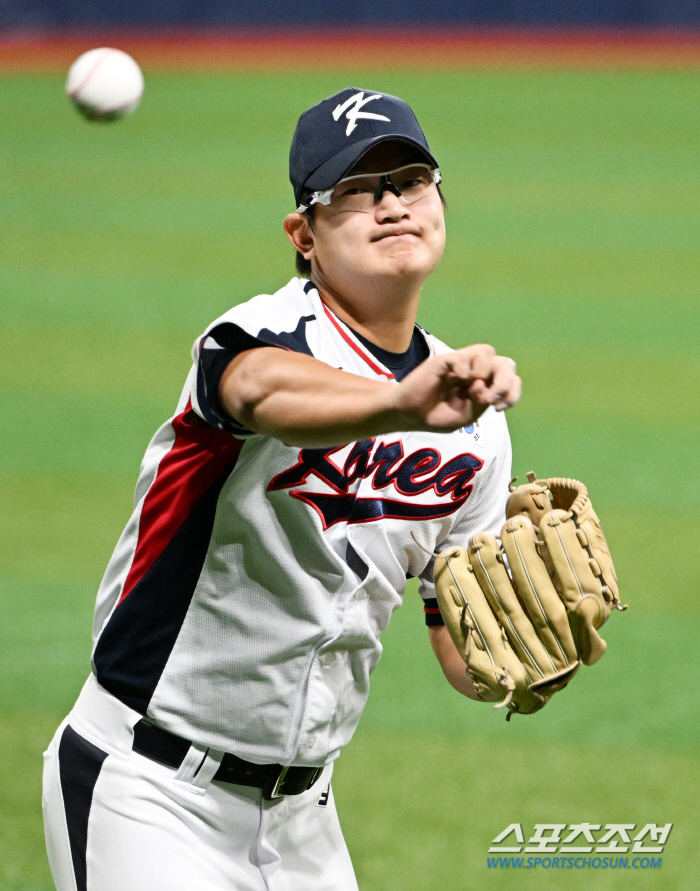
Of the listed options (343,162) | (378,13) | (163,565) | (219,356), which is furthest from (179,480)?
(378,13)

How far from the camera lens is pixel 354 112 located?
273 centimetres

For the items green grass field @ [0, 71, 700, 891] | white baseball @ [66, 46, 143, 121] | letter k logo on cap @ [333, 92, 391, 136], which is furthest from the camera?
white baseball @ [66, 46, 143, 121]

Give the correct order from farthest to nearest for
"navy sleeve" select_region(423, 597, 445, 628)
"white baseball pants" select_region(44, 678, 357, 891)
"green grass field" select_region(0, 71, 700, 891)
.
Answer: "green grass field" select_region(0, 71, 700, 891)
"navy sleeve" select_region(423, 597, 445, 628)
"white baseball pants" select_region(44, 678, 357, 891)

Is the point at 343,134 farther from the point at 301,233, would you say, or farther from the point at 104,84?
the point at 104,84

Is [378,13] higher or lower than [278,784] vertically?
higher

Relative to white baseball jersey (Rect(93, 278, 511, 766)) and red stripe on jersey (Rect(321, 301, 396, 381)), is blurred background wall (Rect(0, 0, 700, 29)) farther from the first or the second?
white baseball jersey (Rect(93, 278, 511, 766))

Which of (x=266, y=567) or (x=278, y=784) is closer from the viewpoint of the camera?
(x=266, y=567)

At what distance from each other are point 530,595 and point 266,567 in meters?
0.63

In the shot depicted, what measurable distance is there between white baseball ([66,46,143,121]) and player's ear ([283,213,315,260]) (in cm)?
762

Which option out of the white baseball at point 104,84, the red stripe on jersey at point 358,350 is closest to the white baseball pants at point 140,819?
the red stripe on jersey at point 358,350

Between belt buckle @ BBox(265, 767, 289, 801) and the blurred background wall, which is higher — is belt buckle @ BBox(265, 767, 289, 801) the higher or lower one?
the lower one

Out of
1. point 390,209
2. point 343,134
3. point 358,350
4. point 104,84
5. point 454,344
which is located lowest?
point 454,344

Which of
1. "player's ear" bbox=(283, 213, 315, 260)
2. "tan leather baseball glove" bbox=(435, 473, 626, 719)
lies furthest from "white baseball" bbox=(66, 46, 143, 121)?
"tan leather baseball glove" bbox=(435, 473, 626, 719)

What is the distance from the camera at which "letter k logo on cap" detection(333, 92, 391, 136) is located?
106 inches
